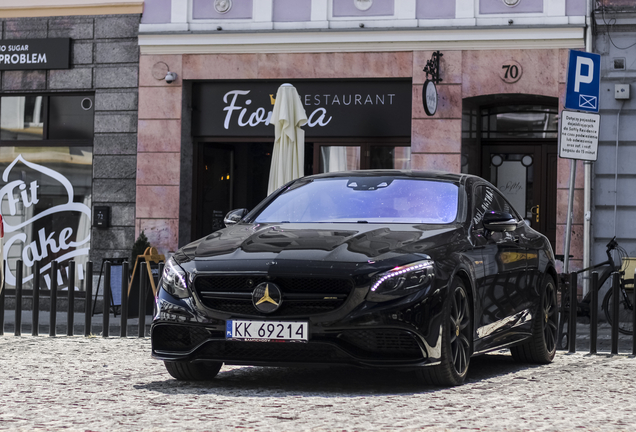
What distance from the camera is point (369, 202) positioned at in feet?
26.3

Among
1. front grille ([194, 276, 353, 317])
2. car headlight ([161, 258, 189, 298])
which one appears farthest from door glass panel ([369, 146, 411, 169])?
front grille ([194, 276, 353, 317])

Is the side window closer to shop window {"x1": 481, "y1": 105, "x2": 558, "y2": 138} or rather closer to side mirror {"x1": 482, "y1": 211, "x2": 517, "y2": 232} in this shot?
side mirror {"x1": 482, "y1": 211, "x2": 517, "y2": 232}

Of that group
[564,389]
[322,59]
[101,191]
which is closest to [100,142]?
[101,191]

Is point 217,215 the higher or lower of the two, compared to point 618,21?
lower

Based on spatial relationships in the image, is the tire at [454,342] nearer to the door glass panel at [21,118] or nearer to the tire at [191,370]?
the tire at [191,370]

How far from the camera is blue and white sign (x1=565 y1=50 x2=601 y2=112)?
11.8 metres

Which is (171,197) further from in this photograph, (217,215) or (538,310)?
(538,310)

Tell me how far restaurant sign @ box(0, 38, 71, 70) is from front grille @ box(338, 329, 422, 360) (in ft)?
39.4

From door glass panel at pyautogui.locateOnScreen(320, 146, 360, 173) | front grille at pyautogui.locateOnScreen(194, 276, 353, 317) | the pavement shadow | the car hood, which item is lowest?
the pavement shadow

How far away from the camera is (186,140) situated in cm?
1709

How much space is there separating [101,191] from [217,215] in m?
1.89

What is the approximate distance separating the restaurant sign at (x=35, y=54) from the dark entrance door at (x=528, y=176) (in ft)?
22.6

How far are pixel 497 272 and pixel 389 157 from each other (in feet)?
28.4

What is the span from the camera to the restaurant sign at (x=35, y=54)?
57.2 feet
